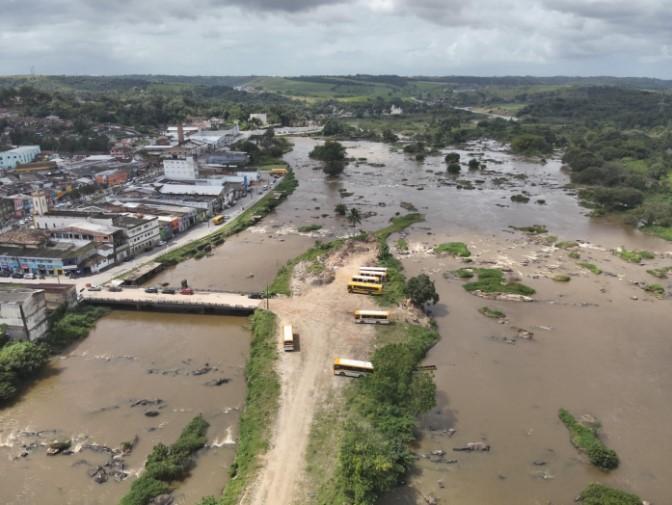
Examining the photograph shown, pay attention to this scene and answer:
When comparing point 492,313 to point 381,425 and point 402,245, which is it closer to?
point 402,245

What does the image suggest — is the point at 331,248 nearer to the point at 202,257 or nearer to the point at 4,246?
the point at 202,257

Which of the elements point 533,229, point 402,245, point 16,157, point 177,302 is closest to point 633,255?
point 533,229

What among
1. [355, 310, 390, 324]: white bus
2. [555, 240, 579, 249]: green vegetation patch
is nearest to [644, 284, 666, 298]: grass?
[555, 240, 579, 249]: green vegetation patch

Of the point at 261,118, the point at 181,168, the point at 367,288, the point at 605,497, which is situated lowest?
the point at 605,497

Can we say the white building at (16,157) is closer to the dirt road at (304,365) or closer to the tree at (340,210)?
the tree at (340,210)

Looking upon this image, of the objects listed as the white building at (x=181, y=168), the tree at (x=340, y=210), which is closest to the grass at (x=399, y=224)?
the tree at (x=340, y=210)

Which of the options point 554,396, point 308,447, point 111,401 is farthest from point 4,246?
point 554,396

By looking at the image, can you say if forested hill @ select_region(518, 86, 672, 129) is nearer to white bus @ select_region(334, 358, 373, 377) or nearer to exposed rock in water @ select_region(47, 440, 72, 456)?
white bus @ select_region(334, 358, 373, 377)
